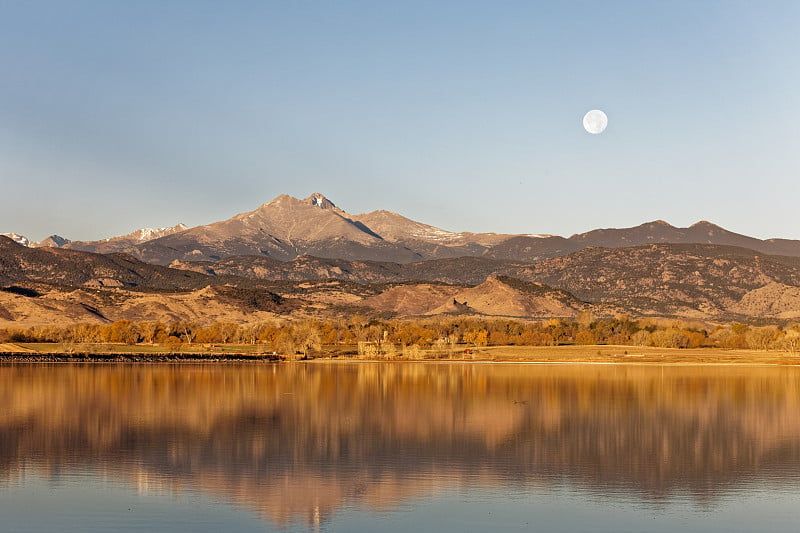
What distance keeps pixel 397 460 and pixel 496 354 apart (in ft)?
402

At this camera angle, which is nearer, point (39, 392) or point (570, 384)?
point (39, 392)

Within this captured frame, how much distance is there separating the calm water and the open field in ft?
227

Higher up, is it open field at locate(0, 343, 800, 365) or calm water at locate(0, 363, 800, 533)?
calm water at locate(0, 363, 800, 533)

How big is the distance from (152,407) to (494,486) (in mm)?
36506

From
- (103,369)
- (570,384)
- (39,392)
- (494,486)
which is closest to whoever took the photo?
(494,486)

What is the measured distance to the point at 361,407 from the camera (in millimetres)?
67938

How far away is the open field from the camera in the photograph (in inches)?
5989

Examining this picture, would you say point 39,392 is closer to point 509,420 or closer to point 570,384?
point 509,420

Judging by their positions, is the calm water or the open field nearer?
the calm water

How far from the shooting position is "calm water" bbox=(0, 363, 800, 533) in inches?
1268

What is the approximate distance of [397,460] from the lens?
43656 mm

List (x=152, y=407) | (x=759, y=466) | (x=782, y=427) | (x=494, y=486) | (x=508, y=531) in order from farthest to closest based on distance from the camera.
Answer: (x=152, y=407), (x=782, y=427), (x=759, y=466), (x=494, y=486), (x=508, y=531)

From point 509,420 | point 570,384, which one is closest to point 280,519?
point 509,420

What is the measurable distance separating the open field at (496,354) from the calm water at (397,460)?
227 feet
